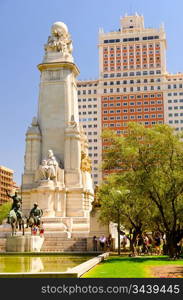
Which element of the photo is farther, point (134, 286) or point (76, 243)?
point (76, 243)

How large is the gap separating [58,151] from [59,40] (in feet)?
42.5

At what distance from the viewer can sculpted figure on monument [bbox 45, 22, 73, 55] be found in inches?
1778

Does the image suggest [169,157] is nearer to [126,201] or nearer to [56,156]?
[126,201]

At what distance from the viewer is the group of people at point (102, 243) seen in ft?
96.8

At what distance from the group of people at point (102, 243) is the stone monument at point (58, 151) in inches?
247

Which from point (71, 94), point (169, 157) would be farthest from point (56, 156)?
point (169, 157)

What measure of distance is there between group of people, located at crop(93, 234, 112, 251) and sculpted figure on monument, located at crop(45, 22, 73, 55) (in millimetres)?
23172

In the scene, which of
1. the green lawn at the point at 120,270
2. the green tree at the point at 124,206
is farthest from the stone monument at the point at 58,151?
the green lawn at the point at 120,270

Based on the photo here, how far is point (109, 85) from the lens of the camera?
121m

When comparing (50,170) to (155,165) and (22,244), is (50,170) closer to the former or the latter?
(22,244)

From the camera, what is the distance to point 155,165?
23109mm

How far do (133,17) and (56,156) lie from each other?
3938 inches

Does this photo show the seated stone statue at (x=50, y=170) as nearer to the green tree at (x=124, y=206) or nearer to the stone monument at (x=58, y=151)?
the stone monument at (x=58, y=151)

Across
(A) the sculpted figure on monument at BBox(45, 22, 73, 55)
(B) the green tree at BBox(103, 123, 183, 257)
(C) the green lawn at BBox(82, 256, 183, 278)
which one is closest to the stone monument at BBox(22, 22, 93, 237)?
(A) the sculpted figure on monument at BBox(45, 22, 73, 55)
